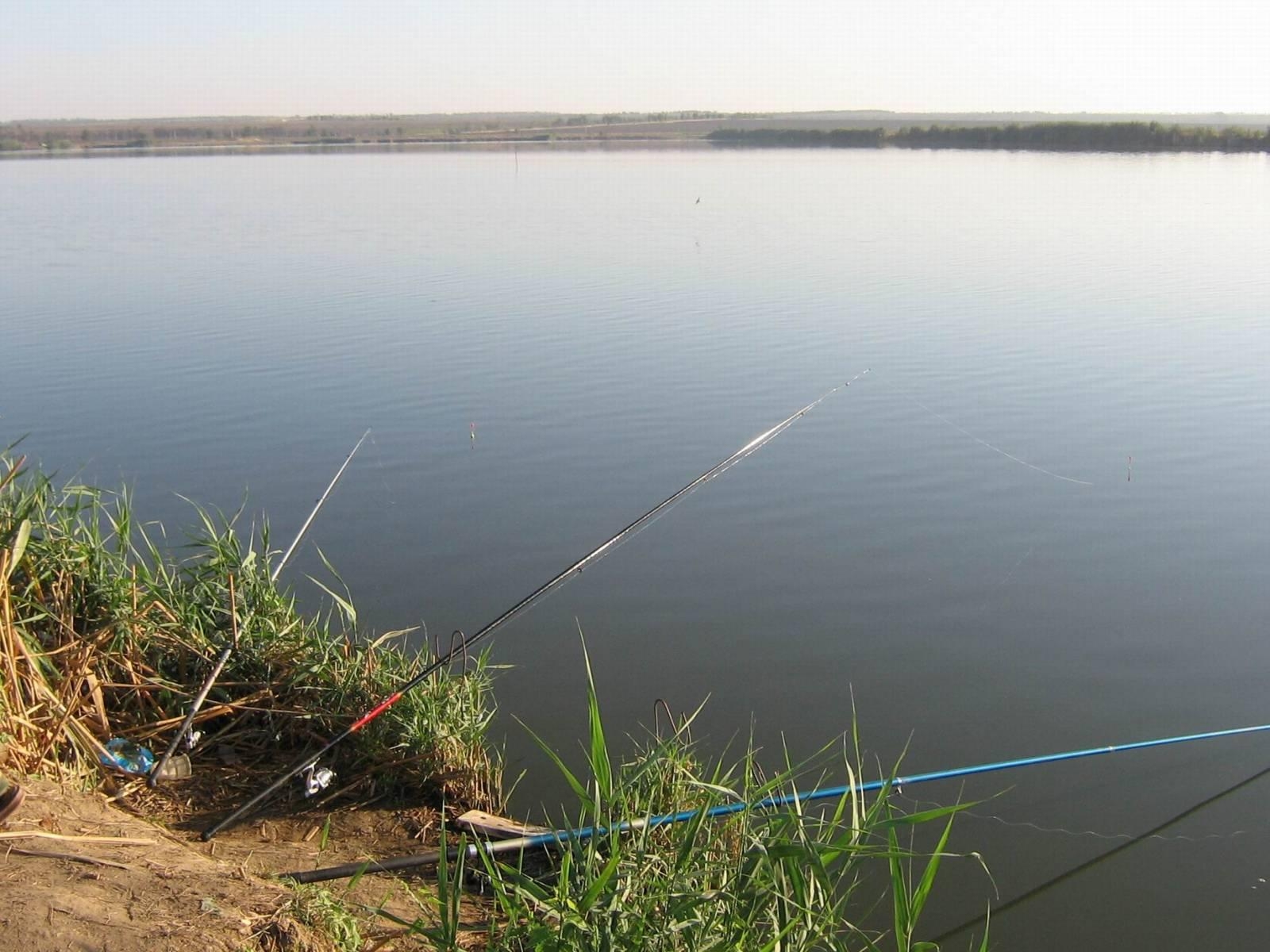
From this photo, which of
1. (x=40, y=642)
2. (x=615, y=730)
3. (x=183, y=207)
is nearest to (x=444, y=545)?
(x=615, y=730)

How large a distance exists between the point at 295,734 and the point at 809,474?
573 centimetres

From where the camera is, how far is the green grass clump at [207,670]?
15.9 feet

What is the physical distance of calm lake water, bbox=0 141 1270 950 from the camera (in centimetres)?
566

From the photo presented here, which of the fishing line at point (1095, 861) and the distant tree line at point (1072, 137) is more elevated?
the distant tree line at point (1072, 137)

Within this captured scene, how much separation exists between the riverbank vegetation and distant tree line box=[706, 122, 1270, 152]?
54.8 metres

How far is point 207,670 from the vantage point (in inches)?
204

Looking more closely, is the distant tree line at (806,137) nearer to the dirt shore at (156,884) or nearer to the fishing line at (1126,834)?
the fishing line at (1126,834)

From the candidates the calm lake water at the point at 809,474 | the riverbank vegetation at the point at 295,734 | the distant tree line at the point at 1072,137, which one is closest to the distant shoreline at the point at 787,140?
the distant tree line at the point at 1072,137

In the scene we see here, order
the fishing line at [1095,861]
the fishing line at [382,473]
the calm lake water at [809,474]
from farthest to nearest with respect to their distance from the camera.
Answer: the fishing line at [382,473]
the calm lake water at [809,474]
the fishing line at [1095,861]

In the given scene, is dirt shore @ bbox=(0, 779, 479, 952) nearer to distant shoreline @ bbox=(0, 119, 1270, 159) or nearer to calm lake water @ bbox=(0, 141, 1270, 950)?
calm lake water @ bbox=(0, 141, 1270, 950)

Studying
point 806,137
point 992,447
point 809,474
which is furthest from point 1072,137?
point 809,474

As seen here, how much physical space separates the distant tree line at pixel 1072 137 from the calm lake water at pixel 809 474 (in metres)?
32.5

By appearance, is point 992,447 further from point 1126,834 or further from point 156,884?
point 156,884

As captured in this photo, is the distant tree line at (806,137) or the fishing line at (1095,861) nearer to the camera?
the fishing line at (1095,861)
